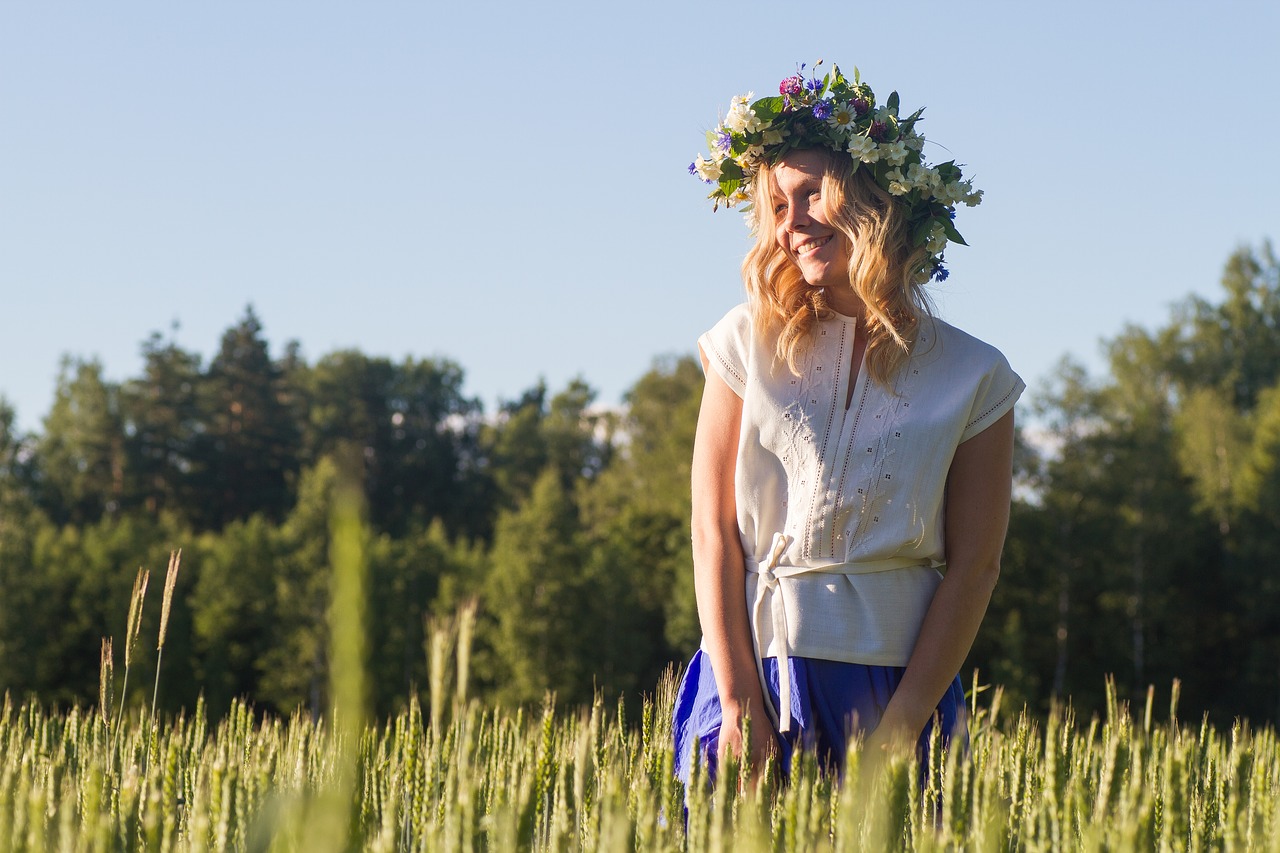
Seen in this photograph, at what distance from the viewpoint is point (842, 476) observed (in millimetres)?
2834

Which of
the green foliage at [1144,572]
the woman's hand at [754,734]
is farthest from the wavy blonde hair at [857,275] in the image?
the green foliage at [1144,572]

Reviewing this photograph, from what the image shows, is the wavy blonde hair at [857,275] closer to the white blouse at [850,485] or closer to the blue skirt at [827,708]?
the white blouse at [850,485]

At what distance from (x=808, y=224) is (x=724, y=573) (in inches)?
31.7

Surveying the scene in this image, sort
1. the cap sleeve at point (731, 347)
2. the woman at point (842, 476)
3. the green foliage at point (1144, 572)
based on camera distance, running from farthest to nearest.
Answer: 1. the green foliage at point (1144, 572)
2. the cap sleeve at point (731, 347)
3. the woman at point (842, 476)

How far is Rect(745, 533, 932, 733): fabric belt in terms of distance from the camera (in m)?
2.78

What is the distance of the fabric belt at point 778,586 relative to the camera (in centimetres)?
278

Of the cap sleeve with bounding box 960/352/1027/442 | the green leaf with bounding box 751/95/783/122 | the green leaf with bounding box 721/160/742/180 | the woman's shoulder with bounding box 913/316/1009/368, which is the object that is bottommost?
the cap sleeve with bounding box 960/352/1027/442

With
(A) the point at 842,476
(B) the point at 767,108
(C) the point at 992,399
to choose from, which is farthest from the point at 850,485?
(B) the point at 767,108

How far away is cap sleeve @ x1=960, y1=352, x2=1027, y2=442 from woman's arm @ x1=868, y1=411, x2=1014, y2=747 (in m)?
0.02

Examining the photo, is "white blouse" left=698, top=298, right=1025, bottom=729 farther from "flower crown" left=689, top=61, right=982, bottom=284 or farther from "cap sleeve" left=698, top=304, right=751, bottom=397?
"flower crown" left=689, top=61, right=982, bottom=284

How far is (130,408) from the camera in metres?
64.4

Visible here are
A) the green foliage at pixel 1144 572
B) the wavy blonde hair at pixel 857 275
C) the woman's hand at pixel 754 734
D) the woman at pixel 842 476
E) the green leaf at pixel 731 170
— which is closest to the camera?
the woman's hand at pixel 754 734

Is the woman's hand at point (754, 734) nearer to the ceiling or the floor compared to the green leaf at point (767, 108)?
nearer to the floor

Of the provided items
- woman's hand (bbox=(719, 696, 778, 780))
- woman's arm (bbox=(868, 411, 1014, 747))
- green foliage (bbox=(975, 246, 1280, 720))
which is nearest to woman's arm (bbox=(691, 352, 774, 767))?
woman's hand (bbox=(719, 696, 778, 780))
